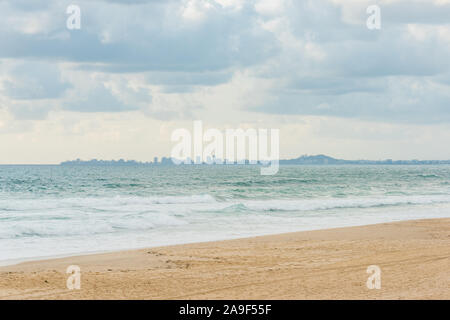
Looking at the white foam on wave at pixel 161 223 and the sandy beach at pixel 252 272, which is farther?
the white foam on wave at pixel 161 223

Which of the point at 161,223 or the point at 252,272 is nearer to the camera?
the point at 252,272

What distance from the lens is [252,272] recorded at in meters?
11.5

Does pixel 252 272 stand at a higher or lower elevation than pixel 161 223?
higher

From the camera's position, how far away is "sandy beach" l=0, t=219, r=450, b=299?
9.65 metres

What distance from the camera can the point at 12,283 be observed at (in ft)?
35.2

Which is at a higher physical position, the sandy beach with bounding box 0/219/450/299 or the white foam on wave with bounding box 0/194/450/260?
the sandy beach with bounding box 0/219/450/299

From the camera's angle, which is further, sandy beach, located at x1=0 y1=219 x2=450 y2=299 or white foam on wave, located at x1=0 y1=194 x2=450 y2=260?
white foam on wave, located at x1=0 y1=194 x2=450 y2=260

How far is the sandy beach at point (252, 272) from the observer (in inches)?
380
